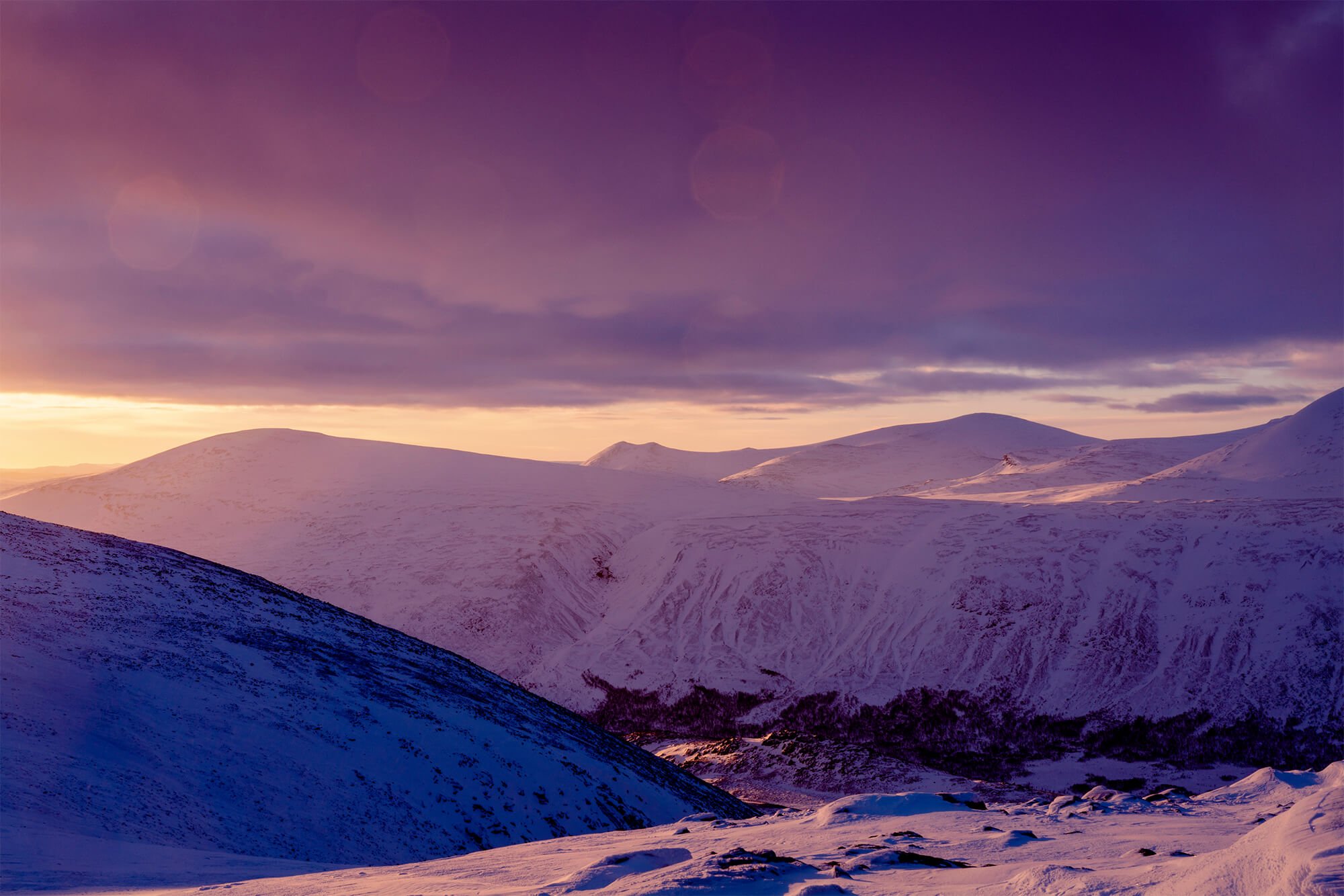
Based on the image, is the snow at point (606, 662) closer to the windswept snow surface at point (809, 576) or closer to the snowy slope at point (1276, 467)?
the windswept snow surface at point (809, 576)

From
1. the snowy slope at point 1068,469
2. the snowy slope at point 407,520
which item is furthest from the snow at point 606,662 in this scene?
the snowy slope at point 1068,469

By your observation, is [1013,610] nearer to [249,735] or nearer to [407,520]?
[249,735]

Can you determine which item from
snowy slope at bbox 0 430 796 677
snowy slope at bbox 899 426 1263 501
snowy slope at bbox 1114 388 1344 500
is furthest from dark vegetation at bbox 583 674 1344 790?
snowy slope at bbox 899 426 1263 501

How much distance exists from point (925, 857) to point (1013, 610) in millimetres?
51078

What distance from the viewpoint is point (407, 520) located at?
84438 millimetres

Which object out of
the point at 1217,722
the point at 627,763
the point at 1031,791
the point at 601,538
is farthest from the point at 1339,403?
the point at 627,763

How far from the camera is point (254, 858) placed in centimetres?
1530

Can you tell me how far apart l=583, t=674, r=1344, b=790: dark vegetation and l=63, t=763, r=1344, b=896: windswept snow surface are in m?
29.1

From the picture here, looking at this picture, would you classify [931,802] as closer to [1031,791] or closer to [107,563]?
[1031,791]


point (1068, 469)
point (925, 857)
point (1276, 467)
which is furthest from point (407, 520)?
point (1068, 469)

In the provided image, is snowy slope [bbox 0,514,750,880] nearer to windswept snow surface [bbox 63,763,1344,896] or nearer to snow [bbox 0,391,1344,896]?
snow [bbox 0,391,1344,896]

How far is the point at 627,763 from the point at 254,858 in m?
16.0

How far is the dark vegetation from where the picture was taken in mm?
43844

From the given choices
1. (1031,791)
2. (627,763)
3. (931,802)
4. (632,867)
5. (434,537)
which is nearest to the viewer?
(632,867)
